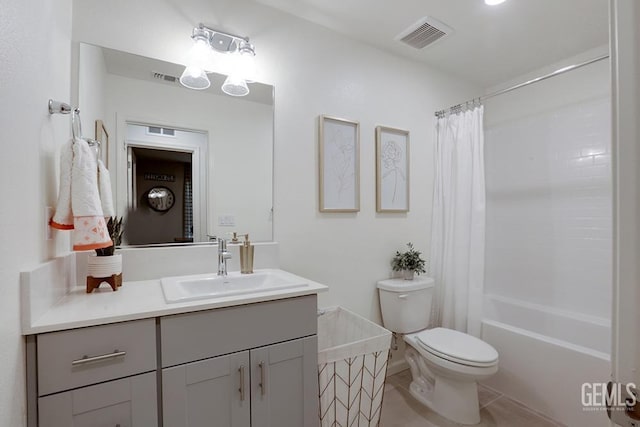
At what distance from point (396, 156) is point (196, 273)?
1.68m

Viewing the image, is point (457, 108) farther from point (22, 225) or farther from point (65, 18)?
point (22, 225)

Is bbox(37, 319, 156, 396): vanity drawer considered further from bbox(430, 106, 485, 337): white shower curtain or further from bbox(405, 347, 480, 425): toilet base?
bbox(430, 106, 485, 337): white shower curtain

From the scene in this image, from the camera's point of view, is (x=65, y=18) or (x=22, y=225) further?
(x=65, y=18)

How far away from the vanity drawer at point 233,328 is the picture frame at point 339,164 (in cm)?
84

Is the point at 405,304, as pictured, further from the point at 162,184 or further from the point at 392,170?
the point at 162,184

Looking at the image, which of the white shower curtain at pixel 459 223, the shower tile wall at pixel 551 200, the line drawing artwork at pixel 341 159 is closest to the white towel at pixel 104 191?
the line drawing artwork at pixel 341 159

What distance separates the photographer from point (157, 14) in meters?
1.56

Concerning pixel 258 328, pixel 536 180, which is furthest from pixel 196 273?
pixel 536 180

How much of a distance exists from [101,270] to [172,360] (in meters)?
0.53

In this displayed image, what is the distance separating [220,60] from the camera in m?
1.72

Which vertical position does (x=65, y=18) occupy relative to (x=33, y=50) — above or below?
above

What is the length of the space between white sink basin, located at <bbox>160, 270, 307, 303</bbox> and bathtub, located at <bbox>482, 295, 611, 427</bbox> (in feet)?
5.25

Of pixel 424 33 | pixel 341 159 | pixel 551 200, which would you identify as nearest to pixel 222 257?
pixel 341 159

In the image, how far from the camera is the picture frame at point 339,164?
2018 mm
